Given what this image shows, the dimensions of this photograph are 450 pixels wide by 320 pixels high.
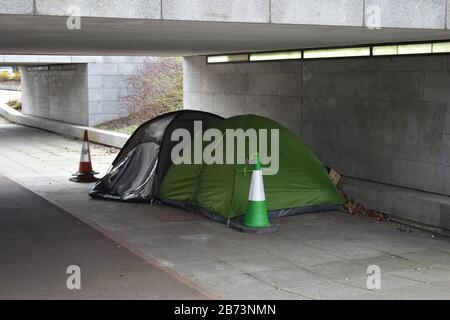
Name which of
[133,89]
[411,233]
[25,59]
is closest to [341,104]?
[411,233]

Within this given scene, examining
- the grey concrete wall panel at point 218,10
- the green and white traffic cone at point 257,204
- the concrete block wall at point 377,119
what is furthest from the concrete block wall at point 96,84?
the grey concrete wall panel at point 218,10

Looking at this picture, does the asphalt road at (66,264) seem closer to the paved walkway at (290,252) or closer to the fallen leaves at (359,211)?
the paved walkway at (290,252)

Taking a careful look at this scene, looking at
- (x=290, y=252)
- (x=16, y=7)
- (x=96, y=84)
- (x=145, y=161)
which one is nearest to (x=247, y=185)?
(x=290, y=252)

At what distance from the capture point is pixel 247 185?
9.71 meters

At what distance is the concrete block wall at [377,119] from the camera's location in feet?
31.3

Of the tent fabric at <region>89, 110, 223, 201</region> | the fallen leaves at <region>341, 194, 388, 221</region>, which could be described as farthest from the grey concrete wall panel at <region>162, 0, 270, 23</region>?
the tent fabric at <region>89, 110, 223, 201</region>

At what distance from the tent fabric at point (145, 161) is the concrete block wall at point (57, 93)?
11578mm

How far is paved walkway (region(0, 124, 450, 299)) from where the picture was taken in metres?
6.74

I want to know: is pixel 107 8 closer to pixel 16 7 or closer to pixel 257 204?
pixel 16 7

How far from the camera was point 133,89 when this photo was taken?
74.8 feet

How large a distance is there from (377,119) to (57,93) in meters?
17.5

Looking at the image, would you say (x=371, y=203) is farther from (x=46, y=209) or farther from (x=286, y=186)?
(x=46, y=209)
